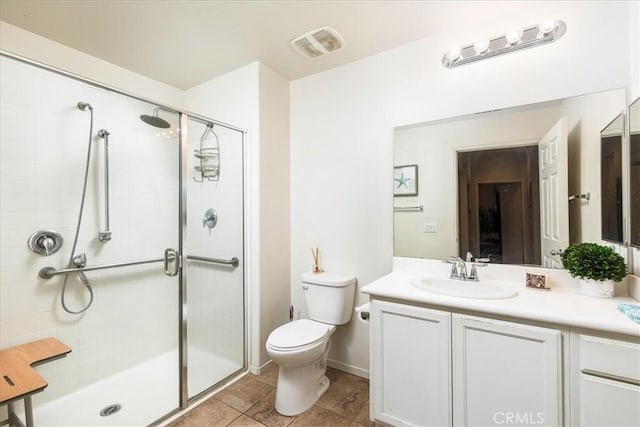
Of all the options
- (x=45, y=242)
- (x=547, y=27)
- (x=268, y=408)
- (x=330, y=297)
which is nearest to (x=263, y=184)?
(x=330, y=297)

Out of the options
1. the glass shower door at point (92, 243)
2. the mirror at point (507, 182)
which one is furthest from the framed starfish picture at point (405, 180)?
the glass shower door at point (92, 243)

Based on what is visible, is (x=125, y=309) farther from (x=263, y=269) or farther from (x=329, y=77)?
(x=329, y=77)

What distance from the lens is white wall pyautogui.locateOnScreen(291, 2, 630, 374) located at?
152cm

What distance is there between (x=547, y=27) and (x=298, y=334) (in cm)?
222

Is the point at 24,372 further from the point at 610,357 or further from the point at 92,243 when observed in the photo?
the point at 610,357

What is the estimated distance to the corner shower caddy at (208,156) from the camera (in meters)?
2.13

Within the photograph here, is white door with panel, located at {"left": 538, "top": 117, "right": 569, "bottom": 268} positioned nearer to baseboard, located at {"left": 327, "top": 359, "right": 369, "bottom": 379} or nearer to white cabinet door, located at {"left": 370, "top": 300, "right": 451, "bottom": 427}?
white cabinet door, located at {"left": 370, "top": 300, "right": 451, "bottom": 427}

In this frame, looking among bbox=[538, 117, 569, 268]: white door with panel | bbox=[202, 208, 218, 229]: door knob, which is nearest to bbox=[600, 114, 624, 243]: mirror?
bbox=[538, 117, 569, 268]: white door with panel

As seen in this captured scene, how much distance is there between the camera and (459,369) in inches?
52.6

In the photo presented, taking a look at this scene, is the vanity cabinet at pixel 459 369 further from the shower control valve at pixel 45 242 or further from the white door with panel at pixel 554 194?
the shower control valve at pixel 45 242

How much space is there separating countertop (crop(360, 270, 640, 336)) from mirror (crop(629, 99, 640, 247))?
32cm

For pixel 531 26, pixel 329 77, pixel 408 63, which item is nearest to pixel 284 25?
pixel 329 77

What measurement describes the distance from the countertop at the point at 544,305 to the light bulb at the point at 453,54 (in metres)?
1.37

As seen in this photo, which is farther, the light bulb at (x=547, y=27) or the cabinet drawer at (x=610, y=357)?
the light bulb at (x=547, y=27)
